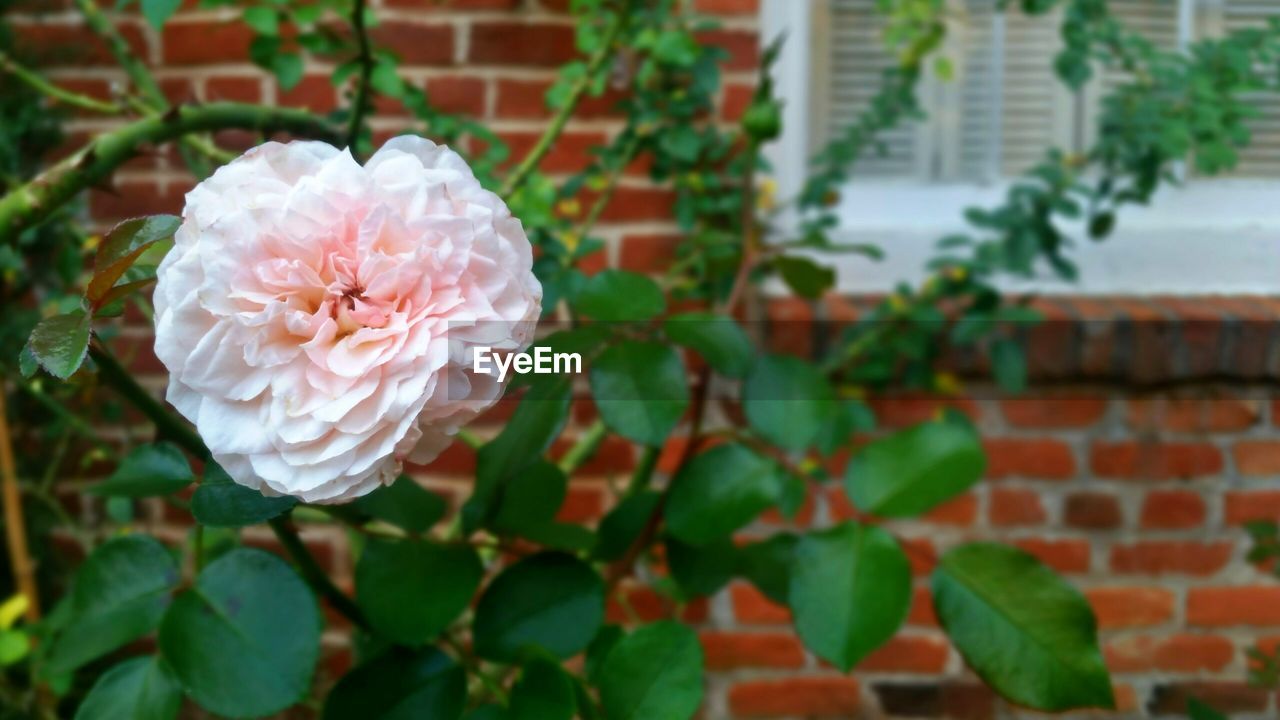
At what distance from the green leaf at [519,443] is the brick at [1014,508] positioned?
3.46 feet

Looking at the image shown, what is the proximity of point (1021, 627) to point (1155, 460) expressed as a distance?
103 centimetres

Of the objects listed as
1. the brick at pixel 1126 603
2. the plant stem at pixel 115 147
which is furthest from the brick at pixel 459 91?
the brick at pixel 1126 603

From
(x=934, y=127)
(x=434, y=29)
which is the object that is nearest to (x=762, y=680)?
(x=934, y=127)

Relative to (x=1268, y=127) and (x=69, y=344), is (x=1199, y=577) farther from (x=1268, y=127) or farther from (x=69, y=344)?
(x=69, y=344)

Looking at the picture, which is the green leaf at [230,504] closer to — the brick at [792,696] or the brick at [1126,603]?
the brick at [792,696]

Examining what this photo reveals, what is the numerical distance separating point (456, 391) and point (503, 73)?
3.45 feet

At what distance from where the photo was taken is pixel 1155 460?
1.40 metres

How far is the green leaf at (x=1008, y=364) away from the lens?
4.28 feet

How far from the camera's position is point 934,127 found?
158 centimetres

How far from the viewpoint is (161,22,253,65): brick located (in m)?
1.27

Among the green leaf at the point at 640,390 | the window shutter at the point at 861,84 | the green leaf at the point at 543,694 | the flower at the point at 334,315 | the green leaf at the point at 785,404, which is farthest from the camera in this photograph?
the window shutter at the point at 861,84

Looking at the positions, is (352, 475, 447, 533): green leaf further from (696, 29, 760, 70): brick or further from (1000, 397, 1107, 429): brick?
(1000, 397, 1107, 429): brick

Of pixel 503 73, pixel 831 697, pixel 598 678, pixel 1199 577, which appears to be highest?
pixel 503 73

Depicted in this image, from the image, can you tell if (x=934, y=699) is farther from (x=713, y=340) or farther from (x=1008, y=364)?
(x=713, y=340)
